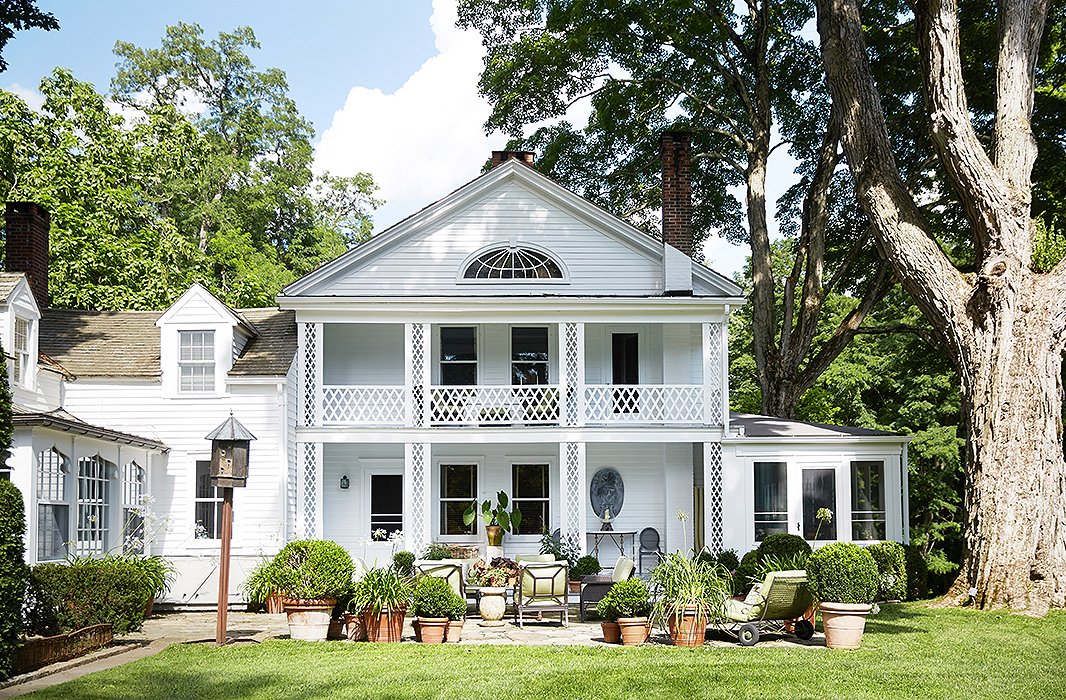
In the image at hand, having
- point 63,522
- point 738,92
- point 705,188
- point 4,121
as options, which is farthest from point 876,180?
point 4,121

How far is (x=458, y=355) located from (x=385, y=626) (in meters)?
9.57

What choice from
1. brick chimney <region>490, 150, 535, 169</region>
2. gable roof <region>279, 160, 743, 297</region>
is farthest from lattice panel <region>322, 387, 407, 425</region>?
brick chimney <region>490, 150, 535, 169</region>

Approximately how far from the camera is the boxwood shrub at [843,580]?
12836 millimetres

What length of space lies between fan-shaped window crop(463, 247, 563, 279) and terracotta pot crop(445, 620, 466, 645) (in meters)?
9.46

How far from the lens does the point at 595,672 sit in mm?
11047

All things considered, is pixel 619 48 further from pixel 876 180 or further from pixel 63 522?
pixel 63 522

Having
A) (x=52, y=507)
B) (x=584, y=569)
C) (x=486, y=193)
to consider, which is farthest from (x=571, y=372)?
(x=52, y=507)

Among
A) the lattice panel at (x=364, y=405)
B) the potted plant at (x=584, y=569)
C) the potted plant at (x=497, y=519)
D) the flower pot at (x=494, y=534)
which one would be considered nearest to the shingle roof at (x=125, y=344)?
the lattice panel at (x=364, y=405)

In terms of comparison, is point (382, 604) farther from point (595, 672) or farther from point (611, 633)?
point (595, 672)

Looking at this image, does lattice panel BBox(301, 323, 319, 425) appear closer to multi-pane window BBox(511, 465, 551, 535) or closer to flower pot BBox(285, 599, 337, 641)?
multi-pane window BBox(511, 465, 551, 535)

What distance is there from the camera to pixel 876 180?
19.1 m

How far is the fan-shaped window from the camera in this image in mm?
21875

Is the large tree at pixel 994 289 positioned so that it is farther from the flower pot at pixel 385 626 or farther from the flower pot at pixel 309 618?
the flower pot at pixel 309 618

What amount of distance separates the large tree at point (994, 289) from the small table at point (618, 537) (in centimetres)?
663
